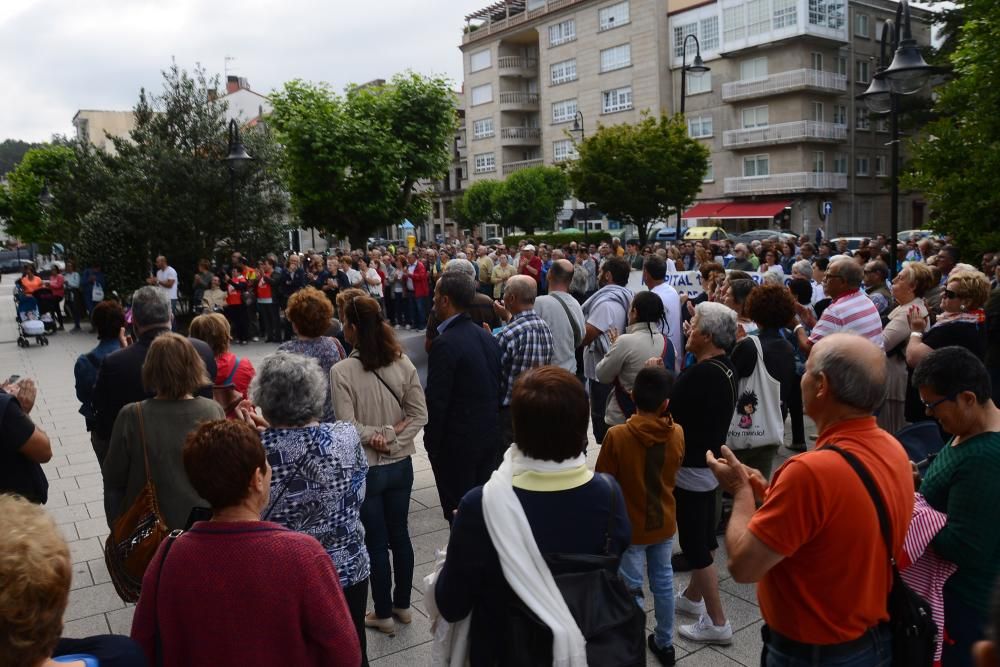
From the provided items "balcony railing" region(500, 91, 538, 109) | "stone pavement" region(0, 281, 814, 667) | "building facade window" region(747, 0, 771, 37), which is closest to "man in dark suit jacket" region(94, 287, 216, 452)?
"stone pavement" region(0, 281, 814, 667)

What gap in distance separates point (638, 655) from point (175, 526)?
239cm

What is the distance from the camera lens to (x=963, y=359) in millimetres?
2855

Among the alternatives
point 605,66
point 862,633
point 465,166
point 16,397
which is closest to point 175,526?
point 16,397

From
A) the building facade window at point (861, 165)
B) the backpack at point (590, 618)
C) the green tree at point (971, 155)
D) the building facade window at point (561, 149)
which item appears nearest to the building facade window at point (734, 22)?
the building facade window at point (861, 165)

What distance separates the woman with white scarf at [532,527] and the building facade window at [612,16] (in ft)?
180

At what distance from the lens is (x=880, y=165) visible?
5081 centimetres

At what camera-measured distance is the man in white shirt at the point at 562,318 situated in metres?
6.61

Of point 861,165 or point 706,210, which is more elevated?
point 861,165

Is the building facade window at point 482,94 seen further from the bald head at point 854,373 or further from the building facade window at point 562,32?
the bald head at point 854,373

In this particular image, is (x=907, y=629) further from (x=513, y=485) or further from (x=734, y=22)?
(x=734, y=22)

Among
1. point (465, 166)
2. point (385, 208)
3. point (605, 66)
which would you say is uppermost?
point (605, 66)

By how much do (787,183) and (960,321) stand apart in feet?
144

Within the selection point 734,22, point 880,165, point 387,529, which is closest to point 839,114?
point 880,165

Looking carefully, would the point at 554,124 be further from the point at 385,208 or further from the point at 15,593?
the point at 15,593
